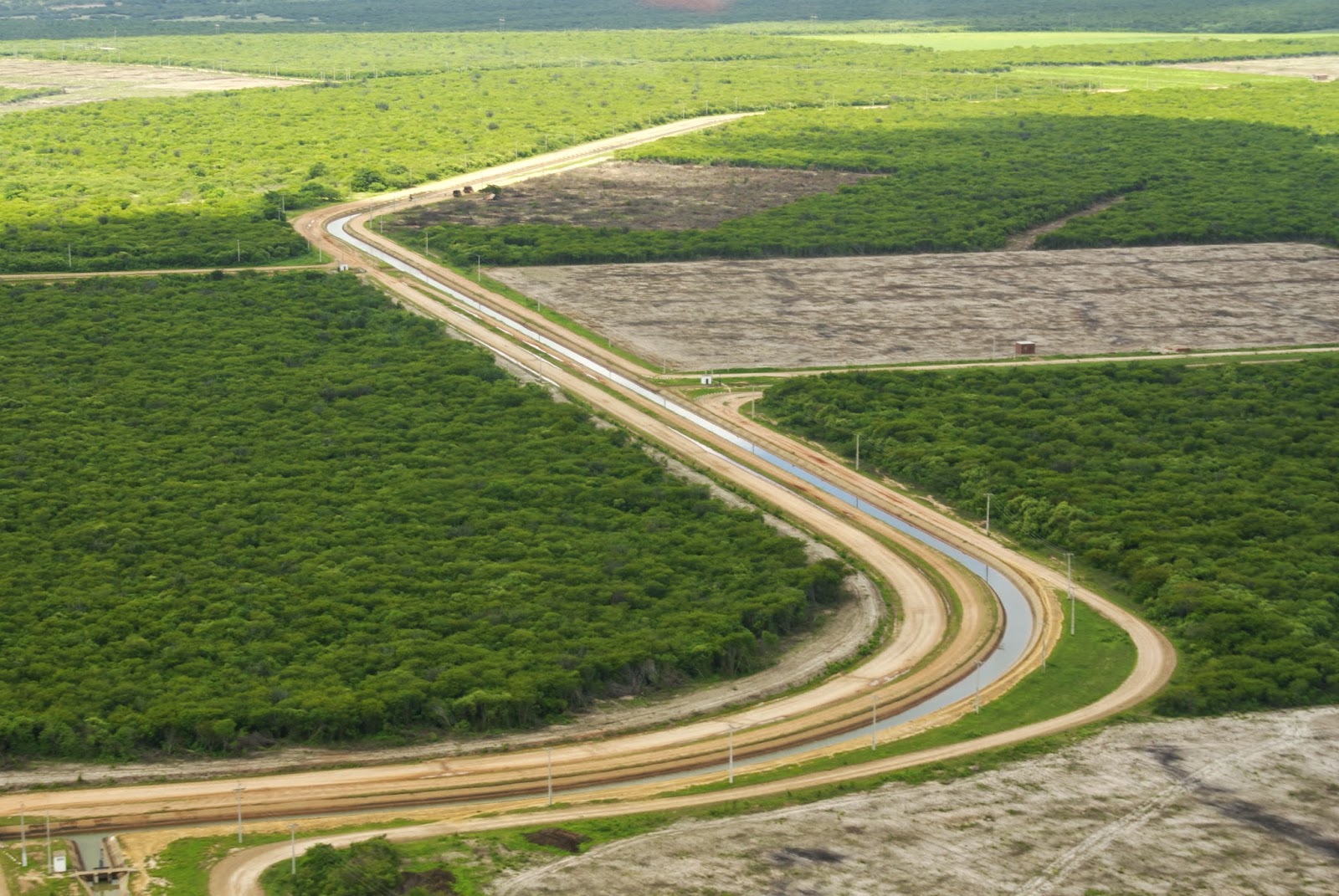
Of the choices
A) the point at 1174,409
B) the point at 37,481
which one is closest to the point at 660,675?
the point at 37,481

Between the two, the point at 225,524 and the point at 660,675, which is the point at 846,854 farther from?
the point at 225,524

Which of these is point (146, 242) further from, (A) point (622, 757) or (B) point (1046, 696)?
(B) point (1046, 696)

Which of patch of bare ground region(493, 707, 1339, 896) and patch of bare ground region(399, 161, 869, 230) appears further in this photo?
patch of bare ground region(399, 161, 869, 230)

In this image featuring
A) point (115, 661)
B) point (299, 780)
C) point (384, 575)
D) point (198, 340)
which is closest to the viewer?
point (299, 780)

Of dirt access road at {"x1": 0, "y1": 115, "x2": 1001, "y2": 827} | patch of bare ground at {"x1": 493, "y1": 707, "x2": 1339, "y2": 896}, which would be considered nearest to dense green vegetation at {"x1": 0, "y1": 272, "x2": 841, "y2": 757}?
dirt access road at {"x1": 0, "y1": 115, "x2": 1001, "y2": 827}

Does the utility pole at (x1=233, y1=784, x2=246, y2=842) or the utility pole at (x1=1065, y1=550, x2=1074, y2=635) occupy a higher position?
the utility pole at (x1=1065, y1=550, x2=1074, y2=635)

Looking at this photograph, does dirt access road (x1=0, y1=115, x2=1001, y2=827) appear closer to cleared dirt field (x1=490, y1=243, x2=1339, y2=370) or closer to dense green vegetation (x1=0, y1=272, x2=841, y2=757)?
dense green vegetation (x1=0, y1=272, x2=841, y2=757)

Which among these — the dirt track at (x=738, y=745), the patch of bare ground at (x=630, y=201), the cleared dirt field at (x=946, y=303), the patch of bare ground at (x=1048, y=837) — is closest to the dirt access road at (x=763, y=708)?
the dirt track at (x=738, y=745)
